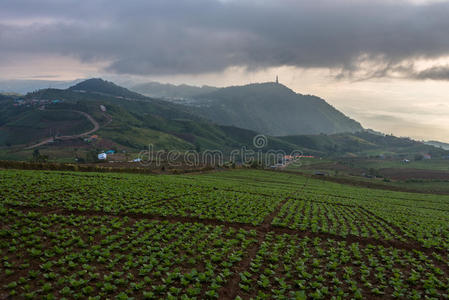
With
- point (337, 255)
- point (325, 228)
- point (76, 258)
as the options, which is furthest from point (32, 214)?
point (325, 228)

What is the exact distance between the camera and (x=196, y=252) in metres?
19.5

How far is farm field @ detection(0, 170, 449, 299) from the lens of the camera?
14.6 m

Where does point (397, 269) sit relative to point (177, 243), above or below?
below

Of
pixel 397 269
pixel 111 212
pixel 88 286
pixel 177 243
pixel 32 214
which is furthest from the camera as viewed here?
pixel 111 212

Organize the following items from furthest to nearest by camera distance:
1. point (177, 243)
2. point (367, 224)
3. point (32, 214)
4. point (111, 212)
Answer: point (367, 224) < point (111, 212) < point (32, 214) < point (177, 243)

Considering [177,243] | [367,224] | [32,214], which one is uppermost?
[32,214]

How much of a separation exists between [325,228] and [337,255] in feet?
24.7

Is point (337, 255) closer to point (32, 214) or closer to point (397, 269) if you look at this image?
point (397, 269)

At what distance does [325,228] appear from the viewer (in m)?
28.1

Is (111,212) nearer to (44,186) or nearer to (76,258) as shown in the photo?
(76,258)

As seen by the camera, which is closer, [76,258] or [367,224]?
[76,258]

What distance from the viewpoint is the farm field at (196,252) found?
14586mm

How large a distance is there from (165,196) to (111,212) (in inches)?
431

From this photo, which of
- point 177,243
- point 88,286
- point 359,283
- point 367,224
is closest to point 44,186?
point 177,243
